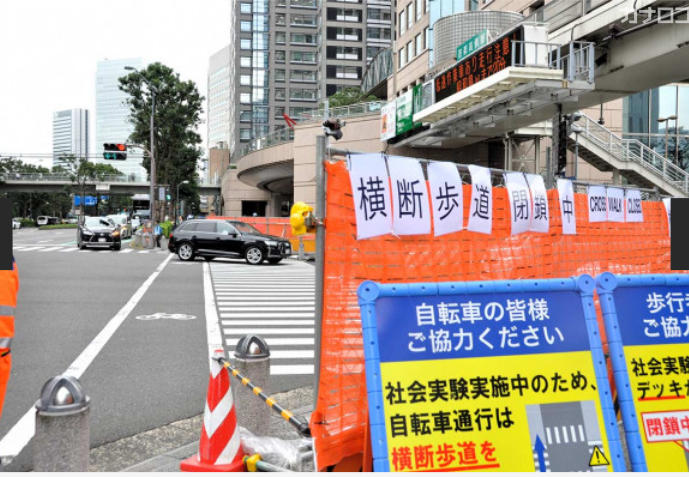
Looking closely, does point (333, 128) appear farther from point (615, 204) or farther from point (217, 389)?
point (615, 204)

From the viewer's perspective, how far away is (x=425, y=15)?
A: 140ft

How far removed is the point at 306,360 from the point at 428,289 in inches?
201

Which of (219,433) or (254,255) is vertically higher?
(254,255)

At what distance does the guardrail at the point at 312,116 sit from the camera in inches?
1631

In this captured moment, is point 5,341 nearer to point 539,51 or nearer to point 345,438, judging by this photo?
point 345,438

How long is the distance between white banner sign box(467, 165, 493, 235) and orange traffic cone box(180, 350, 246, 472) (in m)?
2.22

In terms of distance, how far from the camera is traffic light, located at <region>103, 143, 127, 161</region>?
38.0 metres

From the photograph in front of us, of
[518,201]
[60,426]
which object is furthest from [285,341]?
[60,426]

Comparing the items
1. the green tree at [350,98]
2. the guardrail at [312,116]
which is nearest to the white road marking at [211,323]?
the guardrail at [312,116]

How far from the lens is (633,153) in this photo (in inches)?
Answer: 1118

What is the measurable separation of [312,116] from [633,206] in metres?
40.4

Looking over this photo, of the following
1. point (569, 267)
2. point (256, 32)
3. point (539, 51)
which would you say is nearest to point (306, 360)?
point (569, 267)

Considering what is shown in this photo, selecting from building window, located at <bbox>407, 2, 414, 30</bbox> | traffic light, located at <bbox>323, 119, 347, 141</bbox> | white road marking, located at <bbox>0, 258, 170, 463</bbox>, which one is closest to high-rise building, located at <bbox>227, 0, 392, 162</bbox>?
building window, located at <bbox>407, 2, 414, 30</bbox>

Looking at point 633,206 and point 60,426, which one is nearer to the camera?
point 60,426
